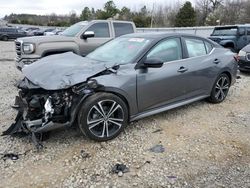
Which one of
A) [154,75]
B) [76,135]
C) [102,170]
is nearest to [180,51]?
[154,75]

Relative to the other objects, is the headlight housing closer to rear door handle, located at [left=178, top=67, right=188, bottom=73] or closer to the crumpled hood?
the crumpled hood

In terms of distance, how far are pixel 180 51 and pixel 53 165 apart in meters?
2.93

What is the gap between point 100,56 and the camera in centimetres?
504

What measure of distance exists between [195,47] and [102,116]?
97.7 inches

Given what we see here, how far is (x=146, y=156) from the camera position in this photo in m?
3.80

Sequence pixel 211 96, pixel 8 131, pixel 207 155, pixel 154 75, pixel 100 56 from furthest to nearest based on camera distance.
→ pixel 211 96 → pixel 100 56 → pixel 154 75 → pixel 8 131 → pixel 207 155

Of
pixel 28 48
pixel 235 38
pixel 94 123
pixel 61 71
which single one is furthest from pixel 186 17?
pixel 94 123

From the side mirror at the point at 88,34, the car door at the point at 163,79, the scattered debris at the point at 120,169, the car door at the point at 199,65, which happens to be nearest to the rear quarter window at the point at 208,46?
the car door at the point at 199,65

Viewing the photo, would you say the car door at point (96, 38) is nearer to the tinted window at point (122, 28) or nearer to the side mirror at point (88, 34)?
the side mirror at point (88, 34)

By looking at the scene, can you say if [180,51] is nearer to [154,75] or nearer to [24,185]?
[154,75]

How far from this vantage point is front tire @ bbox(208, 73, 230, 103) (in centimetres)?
584

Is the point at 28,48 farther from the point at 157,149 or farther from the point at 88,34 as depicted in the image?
the point at 157,149

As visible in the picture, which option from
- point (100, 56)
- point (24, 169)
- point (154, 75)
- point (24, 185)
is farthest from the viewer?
point (100, 56)

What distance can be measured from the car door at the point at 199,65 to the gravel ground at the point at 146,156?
578 millimetres
